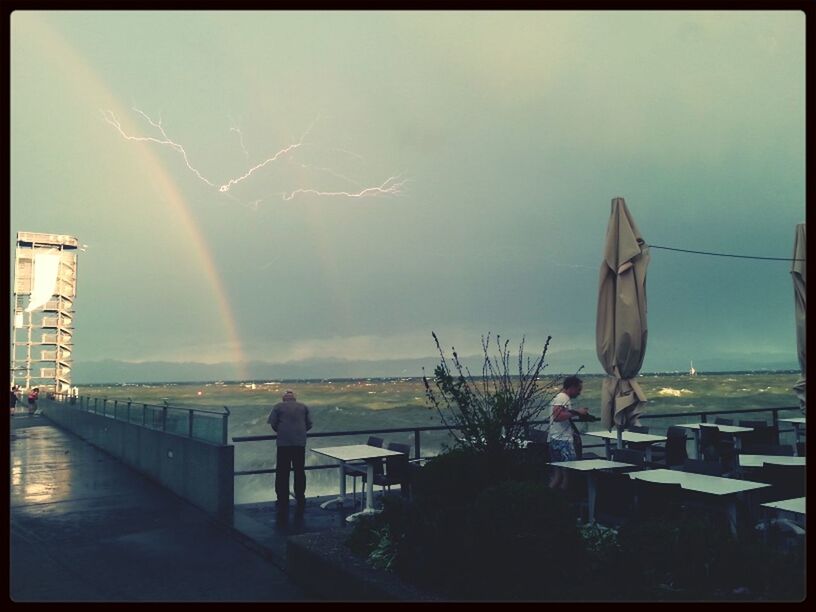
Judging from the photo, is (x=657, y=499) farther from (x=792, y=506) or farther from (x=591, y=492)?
(x=591, y=492)

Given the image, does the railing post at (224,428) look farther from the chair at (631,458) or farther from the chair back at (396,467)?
the chair at (631,458)

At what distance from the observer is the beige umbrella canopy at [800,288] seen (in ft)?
26.8

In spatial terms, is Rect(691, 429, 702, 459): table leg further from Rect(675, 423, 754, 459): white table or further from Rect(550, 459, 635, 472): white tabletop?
Rect(550, 459, 635, 472): white tabletop

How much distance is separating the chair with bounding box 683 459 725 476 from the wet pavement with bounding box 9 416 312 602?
3.64m

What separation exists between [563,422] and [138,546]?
15.0 feet

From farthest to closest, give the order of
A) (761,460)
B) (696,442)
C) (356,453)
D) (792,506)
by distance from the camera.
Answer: (696,442) < (356,453) < (761,460) < (792,506)

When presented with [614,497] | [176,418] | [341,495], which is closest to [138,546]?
→ [341,495]

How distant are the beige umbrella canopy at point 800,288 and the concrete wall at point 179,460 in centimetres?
696

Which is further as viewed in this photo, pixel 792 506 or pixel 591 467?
pixel 591 467

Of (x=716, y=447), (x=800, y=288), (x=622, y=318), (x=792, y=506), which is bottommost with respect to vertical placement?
(x=716, y=447)

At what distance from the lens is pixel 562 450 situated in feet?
24.2

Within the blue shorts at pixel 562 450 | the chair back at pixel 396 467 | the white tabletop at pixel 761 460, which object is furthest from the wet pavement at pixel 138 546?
the white tabletop at pixel 761 460
